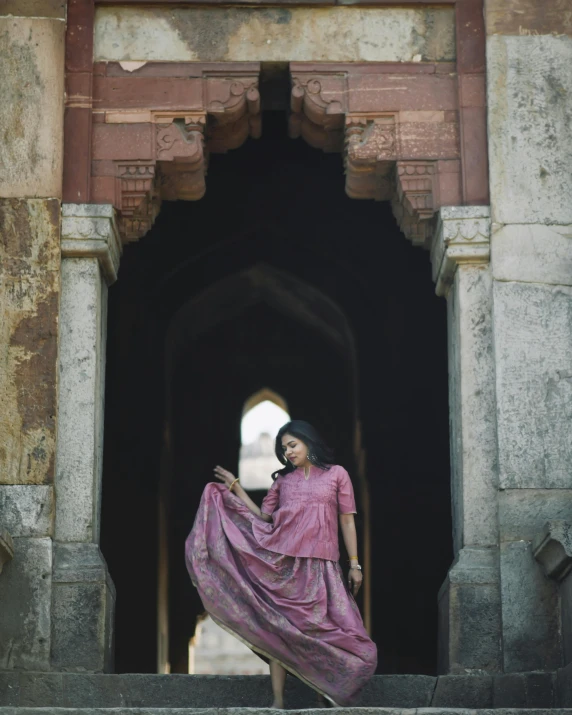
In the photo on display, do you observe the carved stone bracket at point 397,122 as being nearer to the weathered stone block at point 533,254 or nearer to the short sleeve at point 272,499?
the weathered stone block at point 533,254

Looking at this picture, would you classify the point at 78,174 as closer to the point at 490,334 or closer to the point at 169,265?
the point at 490,334

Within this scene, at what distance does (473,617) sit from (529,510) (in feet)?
2.03

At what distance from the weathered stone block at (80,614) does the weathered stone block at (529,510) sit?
207 centimetres

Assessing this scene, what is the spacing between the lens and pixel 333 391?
15.6 meters

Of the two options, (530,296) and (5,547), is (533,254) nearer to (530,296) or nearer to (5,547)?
(530,296)

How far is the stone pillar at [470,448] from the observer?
7.70 metres

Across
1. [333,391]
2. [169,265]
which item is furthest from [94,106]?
[333,391]

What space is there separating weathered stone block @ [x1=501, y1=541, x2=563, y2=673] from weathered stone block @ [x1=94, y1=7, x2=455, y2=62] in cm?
291

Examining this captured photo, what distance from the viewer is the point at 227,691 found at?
7.42m

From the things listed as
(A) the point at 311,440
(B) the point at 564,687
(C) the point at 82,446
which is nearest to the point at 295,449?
(A) the point at 311,440

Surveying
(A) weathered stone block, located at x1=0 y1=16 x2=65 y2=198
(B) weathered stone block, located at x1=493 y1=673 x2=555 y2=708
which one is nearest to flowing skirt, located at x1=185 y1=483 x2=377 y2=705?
(B) weathered stone block, located at x1=493 y1=673 x2=555 y2=708

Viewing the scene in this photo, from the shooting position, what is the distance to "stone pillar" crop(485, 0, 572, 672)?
25.2ft

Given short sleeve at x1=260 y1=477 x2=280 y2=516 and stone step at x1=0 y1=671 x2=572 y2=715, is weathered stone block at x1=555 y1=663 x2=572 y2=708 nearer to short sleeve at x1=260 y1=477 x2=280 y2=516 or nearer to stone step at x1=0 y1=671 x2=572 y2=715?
stone step at x1=0 y1=671 x2=572 y2=715

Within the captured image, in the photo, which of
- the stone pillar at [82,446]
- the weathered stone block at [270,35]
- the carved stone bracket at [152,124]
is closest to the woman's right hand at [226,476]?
the stone pillar at [82,446]
